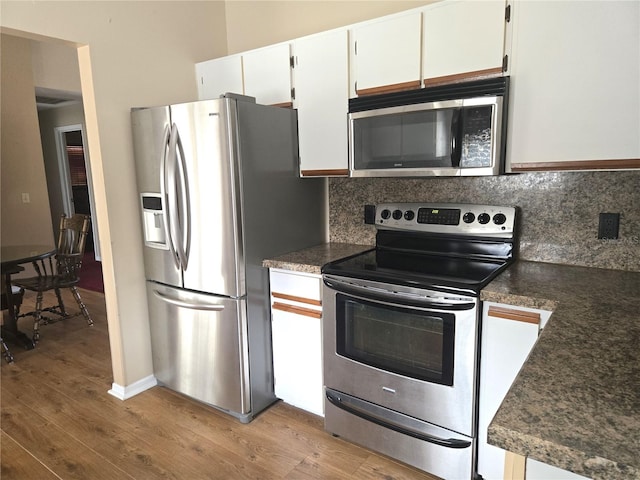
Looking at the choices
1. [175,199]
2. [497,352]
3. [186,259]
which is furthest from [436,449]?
[175,199]

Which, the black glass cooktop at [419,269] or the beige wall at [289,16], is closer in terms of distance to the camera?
the black glass cooktop at [419,269]

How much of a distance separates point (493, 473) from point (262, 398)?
126cm

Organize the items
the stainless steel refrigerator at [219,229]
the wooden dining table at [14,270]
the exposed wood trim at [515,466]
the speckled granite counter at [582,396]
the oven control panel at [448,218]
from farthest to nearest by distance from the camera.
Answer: the wooden dining table at [14,270] → the stainless steel refrigerator at [219,229] → the oven control panel at [448,218] → the exposed wood trim at [515,466] → the speckled granite counter at [582,396]

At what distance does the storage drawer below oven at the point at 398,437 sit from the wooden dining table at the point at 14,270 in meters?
2.56

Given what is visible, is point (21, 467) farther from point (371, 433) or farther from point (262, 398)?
point (371, 433)

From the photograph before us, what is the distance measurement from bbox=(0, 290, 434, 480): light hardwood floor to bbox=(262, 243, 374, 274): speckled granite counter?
0.89 metres

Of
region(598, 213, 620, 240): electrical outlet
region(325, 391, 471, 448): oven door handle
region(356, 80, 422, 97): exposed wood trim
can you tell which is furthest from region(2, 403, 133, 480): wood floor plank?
region(598, 213, 620, 240): electrical outlet

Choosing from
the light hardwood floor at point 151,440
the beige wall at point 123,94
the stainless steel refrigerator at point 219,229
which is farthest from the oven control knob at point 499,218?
the beige wall at point 123,94

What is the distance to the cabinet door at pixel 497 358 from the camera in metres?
1.65

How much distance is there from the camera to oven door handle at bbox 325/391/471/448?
184 centimetres

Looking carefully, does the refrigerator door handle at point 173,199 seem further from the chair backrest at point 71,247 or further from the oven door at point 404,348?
the chair backrest at point 71,247

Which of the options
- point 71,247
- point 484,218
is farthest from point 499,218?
point 71,247

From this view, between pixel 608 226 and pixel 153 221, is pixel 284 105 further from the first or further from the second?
pixel 608 226

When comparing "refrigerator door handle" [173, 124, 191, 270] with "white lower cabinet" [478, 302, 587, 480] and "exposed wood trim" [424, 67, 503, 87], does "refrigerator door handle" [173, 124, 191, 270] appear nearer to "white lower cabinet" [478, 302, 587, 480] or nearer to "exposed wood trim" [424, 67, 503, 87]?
"exposed wood trim" [424, 67, 503, 87]
